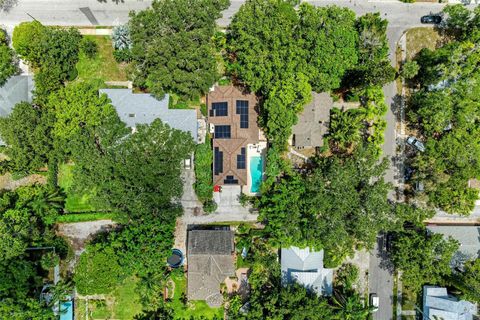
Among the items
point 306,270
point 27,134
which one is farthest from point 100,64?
point 306,270

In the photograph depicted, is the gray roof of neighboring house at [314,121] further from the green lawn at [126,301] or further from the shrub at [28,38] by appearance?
the shrub at [28,38]

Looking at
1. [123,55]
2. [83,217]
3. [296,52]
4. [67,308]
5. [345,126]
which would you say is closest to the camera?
[296,52]

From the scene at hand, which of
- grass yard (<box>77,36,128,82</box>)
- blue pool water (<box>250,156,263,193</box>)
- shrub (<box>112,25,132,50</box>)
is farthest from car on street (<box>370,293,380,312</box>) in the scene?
shrub (<box>112,25,132,50</box>)

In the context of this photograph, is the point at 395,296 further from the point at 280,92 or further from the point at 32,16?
the point at 32,16

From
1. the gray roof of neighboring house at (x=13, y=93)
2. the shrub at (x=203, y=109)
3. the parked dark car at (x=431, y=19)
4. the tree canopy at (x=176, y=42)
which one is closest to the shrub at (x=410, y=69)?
the parked dark car at (x=431, y=19)

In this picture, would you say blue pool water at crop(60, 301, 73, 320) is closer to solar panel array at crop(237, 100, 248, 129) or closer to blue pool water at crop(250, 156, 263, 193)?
blue pool water at crop(250, 156, 263, 193)

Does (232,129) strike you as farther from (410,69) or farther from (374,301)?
(374,301)
